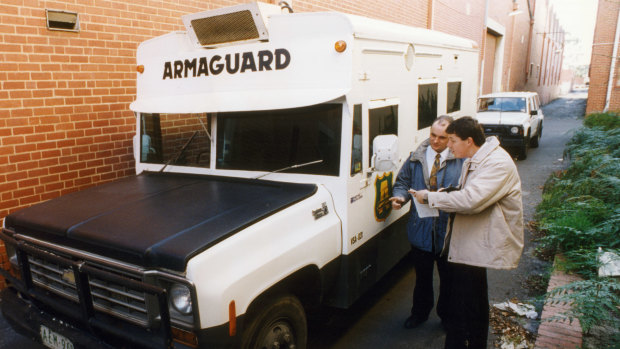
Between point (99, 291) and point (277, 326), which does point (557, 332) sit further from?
point (99, 291)

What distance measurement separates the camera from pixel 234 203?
3158 mm

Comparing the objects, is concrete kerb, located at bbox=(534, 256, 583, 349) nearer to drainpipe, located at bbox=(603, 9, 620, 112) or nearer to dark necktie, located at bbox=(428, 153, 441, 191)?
dark necktie, located at bbox=(428, 153, 441, 191)

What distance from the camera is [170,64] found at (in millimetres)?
3984

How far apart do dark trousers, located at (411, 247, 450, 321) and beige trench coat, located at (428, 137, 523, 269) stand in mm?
721

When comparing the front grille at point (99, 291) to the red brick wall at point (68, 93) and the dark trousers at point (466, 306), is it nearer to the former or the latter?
the red brick wall at point (68, 93)

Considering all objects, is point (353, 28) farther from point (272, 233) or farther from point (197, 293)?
point (197, 293)

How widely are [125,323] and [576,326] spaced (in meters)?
3.51

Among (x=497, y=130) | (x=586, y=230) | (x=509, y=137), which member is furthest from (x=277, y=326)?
(x=497, y=130)

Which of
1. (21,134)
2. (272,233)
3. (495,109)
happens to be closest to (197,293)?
(272,233)

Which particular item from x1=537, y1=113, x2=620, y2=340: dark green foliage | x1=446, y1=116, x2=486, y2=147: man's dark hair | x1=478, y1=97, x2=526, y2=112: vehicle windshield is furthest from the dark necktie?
x1=478, y1=97, x2=526, y2=112: vehicle windshield

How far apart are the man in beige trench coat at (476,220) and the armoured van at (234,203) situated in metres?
0.53

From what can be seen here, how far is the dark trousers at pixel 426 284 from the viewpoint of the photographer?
13.1 ft

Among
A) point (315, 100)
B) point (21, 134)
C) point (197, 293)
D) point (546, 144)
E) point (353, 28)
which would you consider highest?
point (353, 28)

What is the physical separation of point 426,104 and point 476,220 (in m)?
2.41
